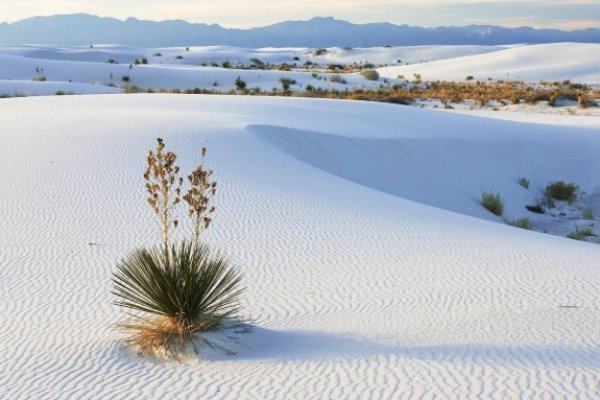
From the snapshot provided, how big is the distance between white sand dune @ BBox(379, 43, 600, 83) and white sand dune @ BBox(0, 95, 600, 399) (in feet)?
121

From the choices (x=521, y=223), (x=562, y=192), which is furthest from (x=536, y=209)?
(x=521, y=223)

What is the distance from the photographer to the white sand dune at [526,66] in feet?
167

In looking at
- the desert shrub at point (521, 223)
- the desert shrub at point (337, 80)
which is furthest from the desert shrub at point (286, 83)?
the desert shrub at point (521, 223)

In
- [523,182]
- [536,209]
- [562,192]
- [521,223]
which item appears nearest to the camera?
[521,223]

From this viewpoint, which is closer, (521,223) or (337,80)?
(521,223)

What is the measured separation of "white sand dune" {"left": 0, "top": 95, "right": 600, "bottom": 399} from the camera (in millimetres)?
4914

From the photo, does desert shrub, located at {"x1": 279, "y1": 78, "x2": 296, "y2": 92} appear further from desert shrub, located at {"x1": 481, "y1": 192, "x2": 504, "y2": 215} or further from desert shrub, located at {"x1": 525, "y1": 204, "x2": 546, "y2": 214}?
desert shrub, located at {"x1": 481, "y1": 192, "x2": 504, "y2": 215}

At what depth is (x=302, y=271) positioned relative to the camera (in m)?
7.52

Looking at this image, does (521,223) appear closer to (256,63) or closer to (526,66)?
(256,63)

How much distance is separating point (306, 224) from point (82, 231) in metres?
2.43

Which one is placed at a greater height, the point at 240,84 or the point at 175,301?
the point at 175,301

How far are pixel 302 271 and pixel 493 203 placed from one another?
7.81 meters

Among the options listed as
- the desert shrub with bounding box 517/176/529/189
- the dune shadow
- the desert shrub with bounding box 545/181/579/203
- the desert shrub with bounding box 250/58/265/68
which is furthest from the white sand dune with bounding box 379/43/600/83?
the dune shadow

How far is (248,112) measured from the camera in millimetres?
18453
